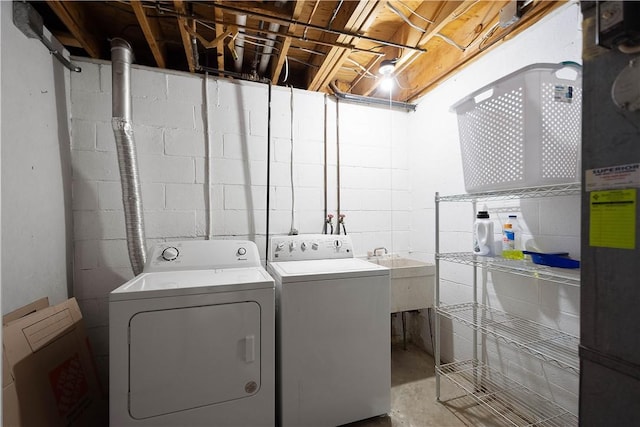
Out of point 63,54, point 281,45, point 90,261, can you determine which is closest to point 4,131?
point 63,54

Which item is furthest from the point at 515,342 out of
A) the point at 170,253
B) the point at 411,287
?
the point at 170,253

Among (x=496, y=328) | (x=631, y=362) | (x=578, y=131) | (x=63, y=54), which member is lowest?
(x=496, y=328)

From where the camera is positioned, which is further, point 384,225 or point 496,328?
point 384,225

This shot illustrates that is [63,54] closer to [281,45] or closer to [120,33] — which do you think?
[120,33]

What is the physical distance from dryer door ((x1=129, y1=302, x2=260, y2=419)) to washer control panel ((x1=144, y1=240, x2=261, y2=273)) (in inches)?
18.2

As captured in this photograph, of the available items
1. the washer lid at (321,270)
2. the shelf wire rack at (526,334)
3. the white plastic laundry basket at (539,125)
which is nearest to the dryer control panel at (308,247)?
the washer lid at (321,270)

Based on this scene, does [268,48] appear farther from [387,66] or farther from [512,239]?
[512,239]

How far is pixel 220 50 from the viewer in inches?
70.7

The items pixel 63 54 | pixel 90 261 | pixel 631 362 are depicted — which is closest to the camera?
pixel 631 362

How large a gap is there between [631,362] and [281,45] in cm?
219

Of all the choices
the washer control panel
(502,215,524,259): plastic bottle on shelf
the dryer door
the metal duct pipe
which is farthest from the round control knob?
(502,215,524,259): plastic bottle on shelf

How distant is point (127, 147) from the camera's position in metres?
1.75

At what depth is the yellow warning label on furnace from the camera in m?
0.66

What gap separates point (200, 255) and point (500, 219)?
1.92 meters
